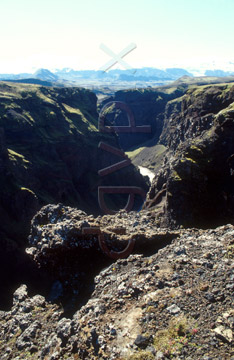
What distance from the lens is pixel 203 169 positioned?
105 ft

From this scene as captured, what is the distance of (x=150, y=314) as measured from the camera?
13219 millimetres

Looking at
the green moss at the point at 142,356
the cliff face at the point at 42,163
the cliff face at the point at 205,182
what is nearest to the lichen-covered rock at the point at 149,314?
the green moss at the point at 142,356

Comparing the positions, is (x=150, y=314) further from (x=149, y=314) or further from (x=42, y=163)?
(x=42, y=163)

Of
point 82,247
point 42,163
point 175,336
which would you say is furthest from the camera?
point 42,163

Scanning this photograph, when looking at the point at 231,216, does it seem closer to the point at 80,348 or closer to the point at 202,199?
the point at 202,199

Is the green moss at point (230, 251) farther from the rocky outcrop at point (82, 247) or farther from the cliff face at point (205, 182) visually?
the cliff face at point (205, 182)

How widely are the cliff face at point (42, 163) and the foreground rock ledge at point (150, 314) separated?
37.7 m

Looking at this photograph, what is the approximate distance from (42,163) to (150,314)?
79033mm

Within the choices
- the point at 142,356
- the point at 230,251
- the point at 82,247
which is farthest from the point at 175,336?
the point at 82,247

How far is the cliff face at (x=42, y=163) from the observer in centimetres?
6034

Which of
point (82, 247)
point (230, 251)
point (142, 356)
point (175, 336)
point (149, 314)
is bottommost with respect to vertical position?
point (82, 247)

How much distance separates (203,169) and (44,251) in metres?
19.4

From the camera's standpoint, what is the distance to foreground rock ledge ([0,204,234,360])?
11312 millimetres

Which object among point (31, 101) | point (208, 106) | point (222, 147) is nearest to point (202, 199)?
point (222, 147)
